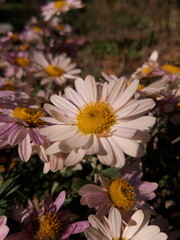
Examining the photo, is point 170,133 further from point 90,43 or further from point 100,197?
point 90,43

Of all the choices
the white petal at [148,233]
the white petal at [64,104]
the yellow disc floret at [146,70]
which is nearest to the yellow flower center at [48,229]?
the white petal at [148,233]

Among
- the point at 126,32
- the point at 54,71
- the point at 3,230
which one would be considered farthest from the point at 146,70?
the point at 126,32

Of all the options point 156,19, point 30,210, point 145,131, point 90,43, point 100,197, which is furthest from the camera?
point 156,19

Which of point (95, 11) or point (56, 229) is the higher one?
point (95, 11)

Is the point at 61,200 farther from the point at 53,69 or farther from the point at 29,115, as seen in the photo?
the point at 53,69

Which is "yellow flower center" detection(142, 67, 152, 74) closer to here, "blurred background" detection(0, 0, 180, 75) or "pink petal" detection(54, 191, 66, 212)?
"pink petal" detection(54, 191, 66, 212)

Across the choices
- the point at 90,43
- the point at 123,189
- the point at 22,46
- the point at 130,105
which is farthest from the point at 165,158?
the point at 90,43

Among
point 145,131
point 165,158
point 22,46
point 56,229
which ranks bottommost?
point 165,158
